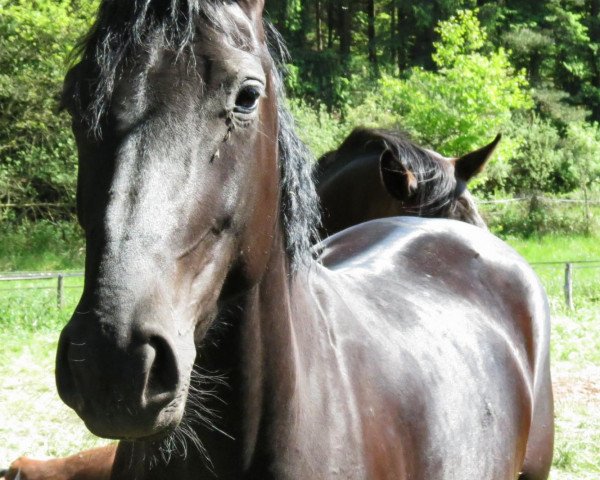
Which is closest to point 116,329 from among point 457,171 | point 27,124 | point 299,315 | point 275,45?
point 299,315

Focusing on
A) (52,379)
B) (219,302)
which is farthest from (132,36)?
(52,379)

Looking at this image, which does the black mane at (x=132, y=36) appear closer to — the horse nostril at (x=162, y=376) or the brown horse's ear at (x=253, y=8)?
the brown horse's ear at (x=253, y=8)

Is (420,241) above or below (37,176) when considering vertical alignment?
above

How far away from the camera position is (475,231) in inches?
138

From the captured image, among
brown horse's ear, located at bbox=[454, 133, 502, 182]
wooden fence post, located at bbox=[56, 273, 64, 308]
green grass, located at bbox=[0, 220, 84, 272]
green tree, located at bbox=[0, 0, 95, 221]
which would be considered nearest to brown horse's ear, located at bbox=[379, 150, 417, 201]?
brown horse's ear, located at bbox=[454, 133, 502, 182]

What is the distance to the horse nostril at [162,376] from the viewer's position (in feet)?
4.40

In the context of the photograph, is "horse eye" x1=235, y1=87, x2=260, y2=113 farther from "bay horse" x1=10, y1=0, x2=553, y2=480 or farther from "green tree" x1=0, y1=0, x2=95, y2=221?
"green tree" x1=0, y1=0, x2=95, y2=221

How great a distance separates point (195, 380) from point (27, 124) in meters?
13.9

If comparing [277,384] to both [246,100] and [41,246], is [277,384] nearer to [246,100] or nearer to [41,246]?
[246,100]

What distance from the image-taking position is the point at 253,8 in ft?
5.81

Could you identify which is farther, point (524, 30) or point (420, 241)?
point (524, 30)

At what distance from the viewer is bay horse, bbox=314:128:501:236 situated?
4.60 metres

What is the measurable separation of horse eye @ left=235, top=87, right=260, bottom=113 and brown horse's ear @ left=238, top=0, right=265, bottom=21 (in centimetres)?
23

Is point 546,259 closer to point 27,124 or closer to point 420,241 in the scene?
point 27,124
